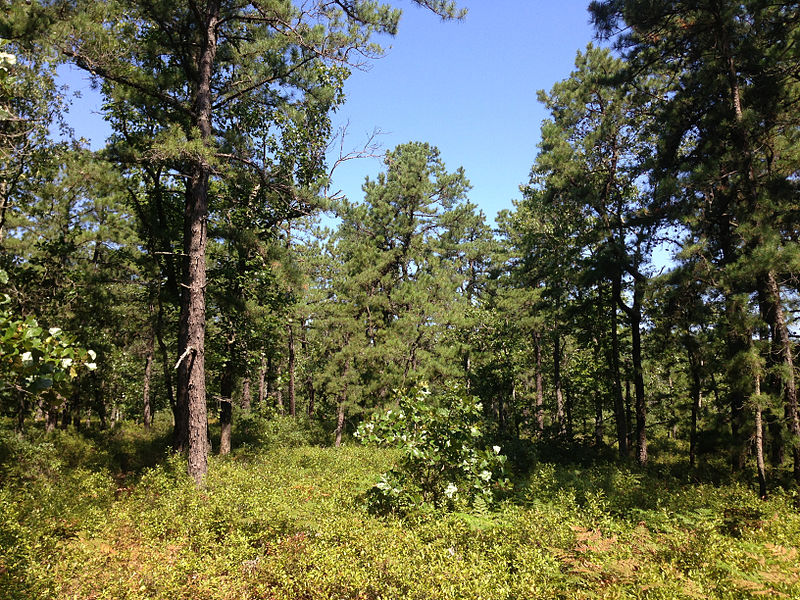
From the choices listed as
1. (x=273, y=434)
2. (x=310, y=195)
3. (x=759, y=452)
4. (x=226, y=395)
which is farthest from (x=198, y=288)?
(x=759, y=452)

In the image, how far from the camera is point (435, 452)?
7.25m

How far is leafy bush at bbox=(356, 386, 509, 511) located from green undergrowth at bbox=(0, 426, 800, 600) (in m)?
0.61

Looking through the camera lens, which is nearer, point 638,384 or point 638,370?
point 638,370

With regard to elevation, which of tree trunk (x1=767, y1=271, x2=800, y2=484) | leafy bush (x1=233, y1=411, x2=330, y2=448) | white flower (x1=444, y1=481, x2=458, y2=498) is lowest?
leafy bush (x1=233, y1=411, x2=330, y2=448)

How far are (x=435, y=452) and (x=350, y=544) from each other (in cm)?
250

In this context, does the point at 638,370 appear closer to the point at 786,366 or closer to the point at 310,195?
the point at 786,366

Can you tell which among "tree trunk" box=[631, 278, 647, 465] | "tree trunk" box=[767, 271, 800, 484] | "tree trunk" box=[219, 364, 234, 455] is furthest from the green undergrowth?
"tree trunk" box=[631, 278, 647, 465]

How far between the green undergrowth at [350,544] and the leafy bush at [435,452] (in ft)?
2.01

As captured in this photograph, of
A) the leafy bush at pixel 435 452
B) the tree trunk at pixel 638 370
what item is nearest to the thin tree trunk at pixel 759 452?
the leafy bush at pixel 435 452

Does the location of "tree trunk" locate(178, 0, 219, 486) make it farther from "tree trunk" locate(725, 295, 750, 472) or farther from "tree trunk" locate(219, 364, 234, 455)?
"tree trunk" locate(725, 295, 750, 472)

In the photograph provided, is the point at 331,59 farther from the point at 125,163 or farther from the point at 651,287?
the point at 651,287

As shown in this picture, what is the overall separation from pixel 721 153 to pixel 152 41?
1341 cm

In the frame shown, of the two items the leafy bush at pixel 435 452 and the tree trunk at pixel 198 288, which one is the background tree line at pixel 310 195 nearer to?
the tree trunk at pixel 198 288

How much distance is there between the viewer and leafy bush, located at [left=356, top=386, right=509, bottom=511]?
707 cm
